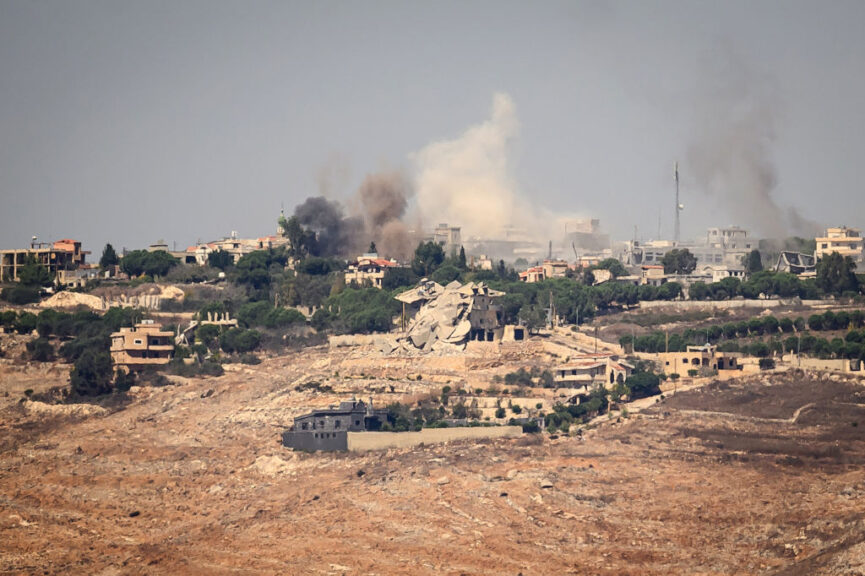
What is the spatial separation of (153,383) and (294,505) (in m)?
21.2

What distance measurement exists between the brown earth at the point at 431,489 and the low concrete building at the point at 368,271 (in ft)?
74.2

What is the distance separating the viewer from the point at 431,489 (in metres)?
64.8

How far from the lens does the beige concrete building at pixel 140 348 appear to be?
3410 inches

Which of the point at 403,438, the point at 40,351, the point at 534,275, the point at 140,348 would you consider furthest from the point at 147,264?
the point at 403,438

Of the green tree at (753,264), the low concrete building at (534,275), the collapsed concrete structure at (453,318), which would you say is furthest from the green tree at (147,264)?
the green tree at (753,264)

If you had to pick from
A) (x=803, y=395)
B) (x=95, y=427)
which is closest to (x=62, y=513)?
(x=95, y=427)

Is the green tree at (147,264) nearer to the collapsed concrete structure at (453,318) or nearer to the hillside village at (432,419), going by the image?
the hillside village at (432,419)

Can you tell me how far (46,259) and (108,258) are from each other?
477cm

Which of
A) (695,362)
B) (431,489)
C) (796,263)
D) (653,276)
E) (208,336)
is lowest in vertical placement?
(431,489)

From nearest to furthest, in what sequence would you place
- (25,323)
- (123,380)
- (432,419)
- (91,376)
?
1. (432,419)
2. (91,376)
3. (123,380)
4. (25,323)

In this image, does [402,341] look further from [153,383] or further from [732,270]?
[732,270]

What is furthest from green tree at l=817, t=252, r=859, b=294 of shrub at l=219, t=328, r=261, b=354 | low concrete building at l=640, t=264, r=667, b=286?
shrub at l=219, t=328, r=261, b=354

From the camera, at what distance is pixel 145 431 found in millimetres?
77000

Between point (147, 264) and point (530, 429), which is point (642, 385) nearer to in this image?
point (530, 429)
